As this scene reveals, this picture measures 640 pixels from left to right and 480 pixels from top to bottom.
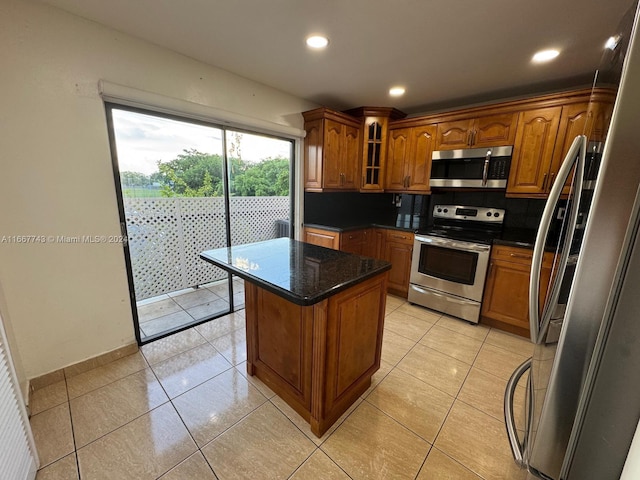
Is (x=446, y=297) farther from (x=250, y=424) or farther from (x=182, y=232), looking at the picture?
(x=182, y=232)

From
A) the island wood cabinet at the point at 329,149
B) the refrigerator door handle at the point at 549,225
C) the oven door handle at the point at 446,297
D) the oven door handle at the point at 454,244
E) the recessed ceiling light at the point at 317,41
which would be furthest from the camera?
the island wood cabinet at the point at 329,149

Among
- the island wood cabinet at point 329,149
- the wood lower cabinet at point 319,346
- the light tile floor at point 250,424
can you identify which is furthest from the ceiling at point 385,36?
the light tile floor at point 250,424

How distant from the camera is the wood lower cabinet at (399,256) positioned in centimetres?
320

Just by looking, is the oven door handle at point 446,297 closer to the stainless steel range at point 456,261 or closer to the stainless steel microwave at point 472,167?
the stainless steel range at point 456,261

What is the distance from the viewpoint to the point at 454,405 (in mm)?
1712

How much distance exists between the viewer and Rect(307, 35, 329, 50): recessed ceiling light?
Result: 180 cm

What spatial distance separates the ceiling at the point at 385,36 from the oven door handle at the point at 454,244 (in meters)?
1.55

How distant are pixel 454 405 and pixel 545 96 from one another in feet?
9.08

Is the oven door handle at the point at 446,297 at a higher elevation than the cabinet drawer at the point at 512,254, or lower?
lower

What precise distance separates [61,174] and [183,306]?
5.63ft

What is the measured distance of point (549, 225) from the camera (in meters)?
0.85

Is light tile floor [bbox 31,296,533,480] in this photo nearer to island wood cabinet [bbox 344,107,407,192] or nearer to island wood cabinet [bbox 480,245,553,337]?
island wood cabinet [bbox 480,245,553,337]

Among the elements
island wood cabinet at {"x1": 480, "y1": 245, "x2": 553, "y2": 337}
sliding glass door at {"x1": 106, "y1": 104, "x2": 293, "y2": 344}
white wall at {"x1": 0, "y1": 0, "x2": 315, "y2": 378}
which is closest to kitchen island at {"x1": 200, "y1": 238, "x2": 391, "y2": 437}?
white wall at {"x1": 0, "y1": 0, "x2": 315, "y2": 378}

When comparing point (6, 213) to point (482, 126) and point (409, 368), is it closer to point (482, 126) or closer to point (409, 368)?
point (409, 368)
